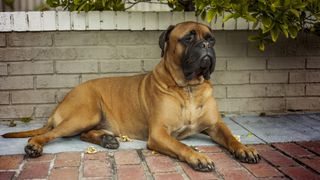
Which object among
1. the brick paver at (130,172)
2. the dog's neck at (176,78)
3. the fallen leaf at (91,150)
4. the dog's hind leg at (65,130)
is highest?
the dog's neck at (176,78)

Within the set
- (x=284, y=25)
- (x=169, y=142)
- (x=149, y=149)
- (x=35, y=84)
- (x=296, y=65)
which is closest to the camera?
(x=169, y=142)

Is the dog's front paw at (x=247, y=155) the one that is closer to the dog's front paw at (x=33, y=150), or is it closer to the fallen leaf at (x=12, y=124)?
the dog's front paw at (x=33, y=150)

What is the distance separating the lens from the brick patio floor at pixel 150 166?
3.18m

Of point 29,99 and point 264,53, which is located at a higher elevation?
point 264,53

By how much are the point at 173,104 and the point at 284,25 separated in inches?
52.6

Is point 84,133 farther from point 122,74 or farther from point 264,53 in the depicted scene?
point 264,53

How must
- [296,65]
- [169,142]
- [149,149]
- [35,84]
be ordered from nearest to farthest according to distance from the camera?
[169,142] → [149,149] → [35,84] → [296,65]

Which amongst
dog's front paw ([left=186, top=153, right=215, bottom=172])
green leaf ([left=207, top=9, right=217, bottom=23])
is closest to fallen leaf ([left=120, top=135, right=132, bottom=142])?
dog's front paw ([left=186, top=153, right=215, bottom=172])

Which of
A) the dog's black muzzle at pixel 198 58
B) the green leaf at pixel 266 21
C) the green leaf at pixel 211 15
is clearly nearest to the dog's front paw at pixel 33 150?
the dog's black muzzle at pixel 198 58

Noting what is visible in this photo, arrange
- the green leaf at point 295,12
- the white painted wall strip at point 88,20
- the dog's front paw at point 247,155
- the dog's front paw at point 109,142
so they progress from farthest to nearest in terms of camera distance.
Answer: the white painted wall strip at point 88,20, the green leaf at point 295,12, the dog's front paw at point 109,142, the dog's front paw at point 247,155

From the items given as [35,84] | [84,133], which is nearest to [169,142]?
[84,133]

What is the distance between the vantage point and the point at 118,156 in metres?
3.61

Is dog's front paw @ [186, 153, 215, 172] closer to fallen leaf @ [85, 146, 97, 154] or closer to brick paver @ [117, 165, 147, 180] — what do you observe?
brick paver @ [117, 165, 147, 180]

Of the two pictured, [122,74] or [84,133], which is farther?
[122,74]
